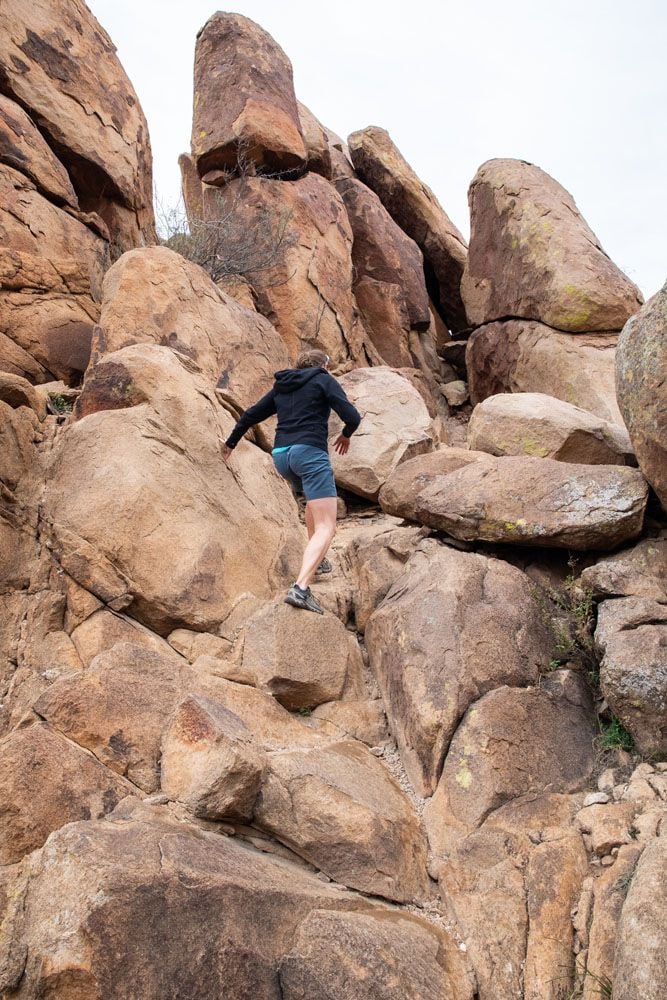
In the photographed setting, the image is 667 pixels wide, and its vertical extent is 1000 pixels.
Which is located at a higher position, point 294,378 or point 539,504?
point 294,378

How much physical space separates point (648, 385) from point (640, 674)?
192cm

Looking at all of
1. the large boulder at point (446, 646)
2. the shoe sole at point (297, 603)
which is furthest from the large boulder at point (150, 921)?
the shoe sole at point (297, 603)

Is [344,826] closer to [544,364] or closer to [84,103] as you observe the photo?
[544,364]

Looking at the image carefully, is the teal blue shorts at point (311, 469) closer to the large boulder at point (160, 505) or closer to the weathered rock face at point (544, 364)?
the large boulder at point (160, 505)

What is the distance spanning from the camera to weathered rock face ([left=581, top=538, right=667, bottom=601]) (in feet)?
17.1

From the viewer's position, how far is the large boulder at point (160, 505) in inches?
219

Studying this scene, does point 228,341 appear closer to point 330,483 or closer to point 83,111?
point 330,483

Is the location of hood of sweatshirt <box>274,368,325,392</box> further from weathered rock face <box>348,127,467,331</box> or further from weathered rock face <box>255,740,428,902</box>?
weathered rock face <box>348,127,467,331</box>

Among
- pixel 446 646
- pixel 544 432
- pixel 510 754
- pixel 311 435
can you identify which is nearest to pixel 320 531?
pixel 311 435

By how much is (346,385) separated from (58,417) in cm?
423

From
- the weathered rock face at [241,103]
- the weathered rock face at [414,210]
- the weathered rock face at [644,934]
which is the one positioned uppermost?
the weathered rock face at [241,103]

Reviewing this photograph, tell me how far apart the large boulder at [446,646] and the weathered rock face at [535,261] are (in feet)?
22.9

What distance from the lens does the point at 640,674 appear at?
14.9 ft

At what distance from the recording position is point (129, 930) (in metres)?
3.00
